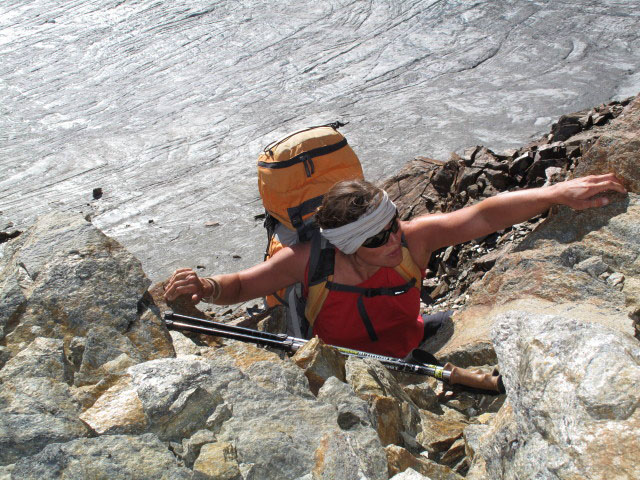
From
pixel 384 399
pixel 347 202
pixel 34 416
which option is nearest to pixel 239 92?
pixel 347 202

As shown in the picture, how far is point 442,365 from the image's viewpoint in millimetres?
3873

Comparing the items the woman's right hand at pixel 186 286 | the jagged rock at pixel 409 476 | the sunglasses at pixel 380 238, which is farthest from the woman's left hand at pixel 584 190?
the woman's right hand at pixel 186 286

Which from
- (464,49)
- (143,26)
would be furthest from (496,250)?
(143,26)

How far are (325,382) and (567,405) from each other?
1.33 metres

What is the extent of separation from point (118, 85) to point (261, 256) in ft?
21.9

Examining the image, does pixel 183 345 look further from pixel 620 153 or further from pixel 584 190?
pixel 620 153

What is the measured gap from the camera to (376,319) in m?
4.39

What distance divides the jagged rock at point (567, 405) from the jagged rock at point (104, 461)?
124cm

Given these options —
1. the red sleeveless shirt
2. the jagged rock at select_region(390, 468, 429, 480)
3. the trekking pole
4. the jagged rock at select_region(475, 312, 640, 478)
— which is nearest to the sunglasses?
the red sleeveless shirt

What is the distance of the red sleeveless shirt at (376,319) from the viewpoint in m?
4.34

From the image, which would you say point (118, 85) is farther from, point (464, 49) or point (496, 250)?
point (496, 250)

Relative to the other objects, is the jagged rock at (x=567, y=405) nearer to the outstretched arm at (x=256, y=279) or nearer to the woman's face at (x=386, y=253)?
the woman's face at (x=386, y=253)

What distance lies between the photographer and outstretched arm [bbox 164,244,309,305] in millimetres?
4309

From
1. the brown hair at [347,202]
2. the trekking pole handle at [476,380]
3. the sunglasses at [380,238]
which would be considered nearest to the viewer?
the trekking pole handle at [476,380]
